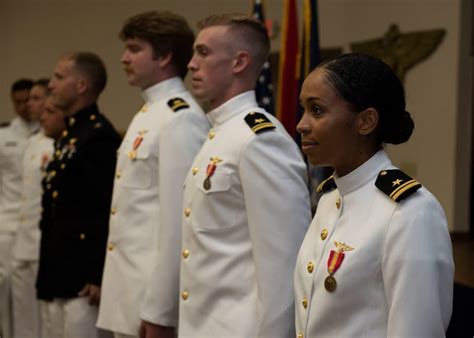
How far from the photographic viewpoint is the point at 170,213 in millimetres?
2521

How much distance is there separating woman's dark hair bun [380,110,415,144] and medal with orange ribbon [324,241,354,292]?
227 mm

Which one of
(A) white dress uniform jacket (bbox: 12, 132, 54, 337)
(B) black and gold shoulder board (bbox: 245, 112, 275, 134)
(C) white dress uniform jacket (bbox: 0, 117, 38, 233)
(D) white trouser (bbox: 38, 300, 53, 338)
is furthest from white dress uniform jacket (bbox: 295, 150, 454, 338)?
(C) white dress uniform jacket (bbox: 0, 117, 38, 233)

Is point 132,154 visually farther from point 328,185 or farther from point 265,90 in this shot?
point 265,90

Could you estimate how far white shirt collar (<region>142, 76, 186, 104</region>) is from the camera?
2.78 m

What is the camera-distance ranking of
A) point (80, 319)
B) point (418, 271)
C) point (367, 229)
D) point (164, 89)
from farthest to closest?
point (80, 319) → point (164, 89) → point (367, 229) → point (418, 271)

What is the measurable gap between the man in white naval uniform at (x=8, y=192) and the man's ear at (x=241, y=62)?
105 inches

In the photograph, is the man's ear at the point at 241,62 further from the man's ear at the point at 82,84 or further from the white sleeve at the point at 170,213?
the man's ear at the point at 82,84

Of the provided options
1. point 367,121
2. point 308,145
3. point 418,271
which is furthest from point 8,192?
point 418,271

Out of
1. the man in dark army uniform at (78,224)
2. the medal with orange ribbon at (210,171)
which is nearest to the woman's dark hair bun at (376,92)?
the medal with orange ribbon at (210,171)

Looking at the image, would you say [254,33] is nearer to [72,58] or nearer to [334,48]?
[72,58]

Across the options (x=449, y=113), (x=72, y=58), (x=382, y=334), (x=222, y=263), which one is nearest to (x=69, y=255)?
(x=72, y=58)

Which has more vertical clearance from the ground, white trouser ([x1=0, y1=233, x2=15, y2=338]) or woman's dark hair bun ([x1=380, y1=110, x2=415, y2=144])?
woman's dark hair bun ([x1=380, y1=110, x2=415, y2=144])

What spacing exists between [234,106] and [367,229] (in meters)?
0.82

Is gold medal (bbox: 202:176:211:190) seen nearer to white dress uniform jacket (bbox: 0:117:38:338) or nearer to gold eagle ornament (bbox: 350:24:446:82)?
white dress uniform jacket (bbox: 0:117:38:338)
